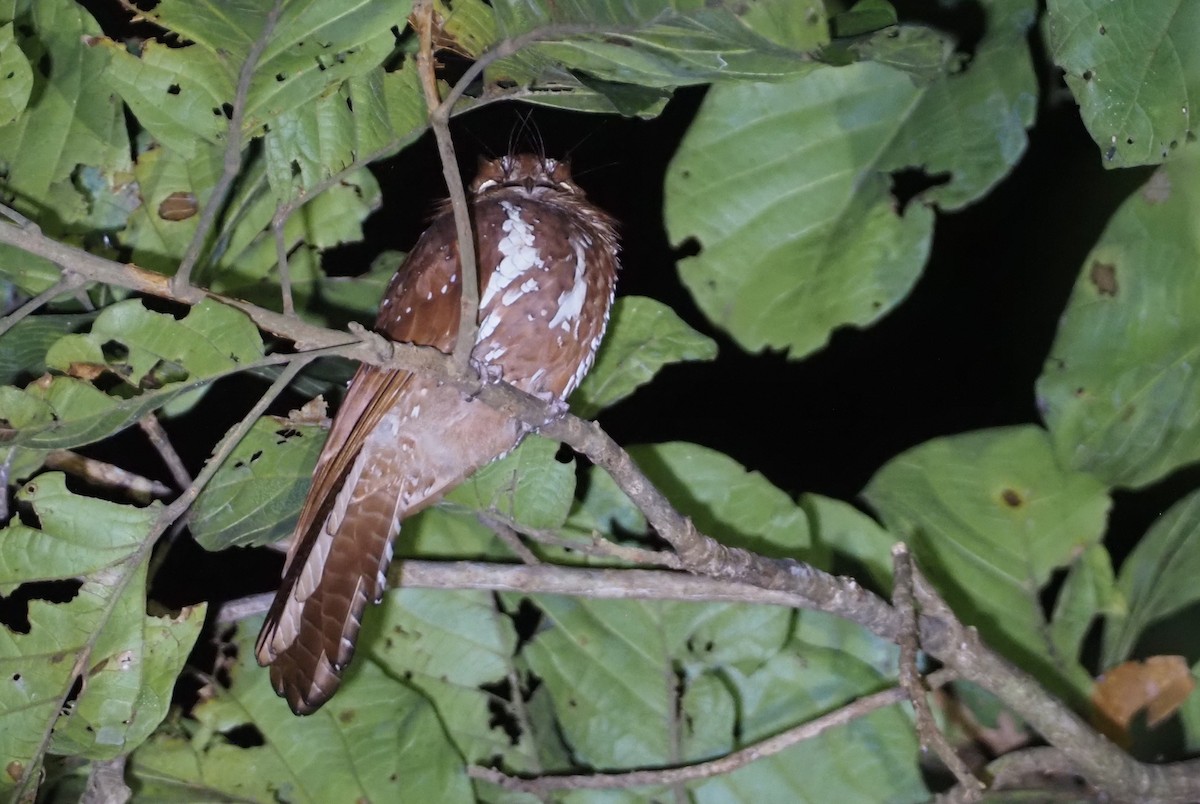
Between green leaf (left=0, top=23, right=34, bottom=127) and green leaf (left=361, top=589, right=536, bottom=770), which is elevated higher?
green leaf (left=0, top=23, right=34, bottom=127)

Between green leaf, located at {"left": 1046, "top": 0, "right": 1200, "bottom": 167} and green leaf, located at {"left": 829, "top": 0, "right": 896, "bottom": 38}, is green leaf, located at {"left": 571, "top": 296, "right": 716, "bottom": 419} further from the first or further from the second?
green leaf, located at {"left": 1046, "top": 0, "right": 1200, "bottom": 167}

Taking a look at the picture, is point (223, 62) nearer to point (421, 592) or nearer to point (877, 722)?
point (421, 592)

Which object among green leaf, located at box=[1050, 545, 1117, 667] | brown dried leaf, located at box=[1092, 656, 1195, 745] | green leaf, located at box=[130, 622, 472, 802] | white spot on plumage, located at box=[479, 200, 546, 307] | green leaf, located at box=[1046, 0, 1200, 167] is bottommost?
green leaf, located at box=[130, 622, 472, 802]

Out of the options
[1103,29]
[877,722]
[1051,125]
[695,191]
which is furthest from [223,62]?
[1051,125]

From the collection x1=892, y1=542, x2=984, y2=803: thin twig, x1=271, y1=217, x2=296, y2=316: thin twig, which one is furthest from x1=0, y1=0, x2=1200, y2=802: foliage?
x1=892, y1=542, x2=984, y2=803: thin twig

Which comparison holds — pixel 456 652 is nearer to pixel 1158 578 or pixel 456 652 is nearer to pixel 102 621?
pixel 102 621
